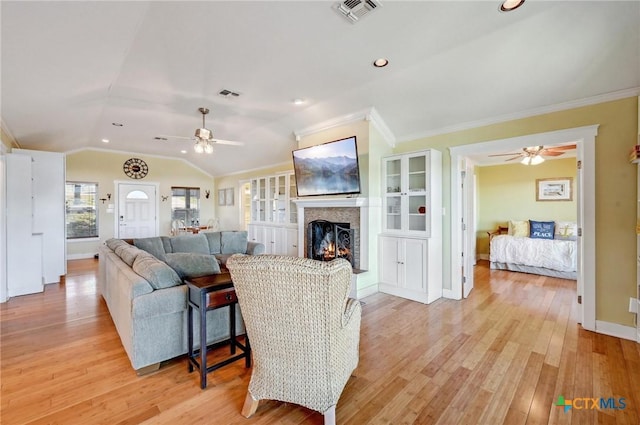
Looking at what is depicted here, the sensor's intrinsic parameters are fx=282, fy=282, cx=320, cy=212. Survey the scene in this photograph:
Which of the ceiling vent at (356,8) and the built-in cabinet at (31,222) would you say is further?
the built-in cabinet at (31,222)

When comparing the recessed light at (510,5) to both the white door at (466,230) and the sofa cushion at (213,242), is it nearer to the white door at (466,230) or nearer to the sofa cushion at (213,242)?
the white door at (466,230)

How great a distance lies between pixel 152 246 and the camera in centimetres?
426

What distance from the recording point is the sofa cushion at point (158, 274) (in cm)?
226

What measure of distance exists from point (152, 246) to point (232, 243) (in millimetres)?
1251

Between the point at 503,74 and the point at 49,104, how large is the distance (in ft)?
17.5

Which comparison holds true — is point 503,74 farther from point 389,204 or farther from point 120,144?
point 120,144

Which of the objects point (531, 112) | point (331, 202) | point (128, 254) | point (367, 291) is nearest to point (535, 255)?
point (531, 112)

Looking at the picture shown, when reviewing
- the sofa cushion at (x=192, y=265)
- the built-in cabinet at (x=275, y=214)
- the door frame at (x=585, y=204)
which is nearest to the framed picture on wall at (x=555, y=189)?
the door frame at (x=585, y=204)

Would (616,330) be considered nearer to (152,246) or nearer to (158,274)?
(158,274)

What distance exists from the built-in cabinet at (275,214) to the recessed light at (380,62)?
11.5 ft

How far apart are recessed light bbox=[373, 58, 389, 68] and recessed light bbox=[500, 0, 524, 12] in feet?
3.43

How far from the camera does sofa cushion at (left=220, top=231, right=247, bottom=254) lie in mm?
4985

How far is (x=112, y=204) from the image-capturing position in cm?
738

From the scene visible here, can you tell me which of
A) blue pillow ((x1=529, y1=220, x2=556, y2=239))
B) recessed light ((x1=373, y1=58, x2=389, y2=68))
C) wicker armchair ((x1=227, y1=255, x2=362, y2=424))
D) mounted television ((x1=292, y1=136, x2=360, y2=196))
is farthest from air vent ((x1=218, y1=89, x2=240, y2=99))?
blue pillow ((x1=529, y1=220, x2=556, y2=239))
